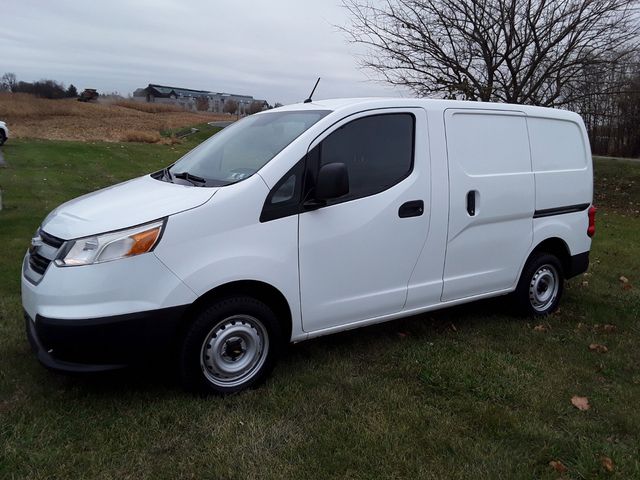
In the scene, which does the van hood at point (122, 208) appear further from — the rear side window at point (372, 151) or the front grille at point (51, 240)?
the rear side window at point (372, 151)

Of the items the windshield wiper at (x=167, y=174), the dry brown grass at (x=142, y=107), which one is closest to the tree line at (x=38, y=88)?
the dry brown grass at (x=142, y=107)

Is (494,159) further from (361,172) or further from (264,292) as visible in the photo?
(264,292)

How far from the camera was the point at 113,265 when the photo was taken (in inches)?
125

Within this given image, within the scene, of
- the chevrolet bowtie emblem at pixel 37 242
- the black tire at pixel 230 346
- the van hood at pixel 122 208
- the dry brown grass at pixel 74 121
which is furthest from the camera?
the dry brown grass at pixel 74 121

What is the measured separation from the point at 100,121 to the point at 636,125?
104ft

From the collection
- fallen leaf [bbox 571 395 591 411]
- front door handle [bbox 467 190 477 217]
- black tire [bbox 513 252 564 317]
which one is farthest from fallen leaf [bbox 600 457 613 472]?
black tire [bbox 513 252 564 317]

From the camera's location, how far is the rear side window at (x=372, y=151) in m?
3.95

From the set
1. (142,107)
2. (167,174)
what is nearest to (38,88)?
(142,107)

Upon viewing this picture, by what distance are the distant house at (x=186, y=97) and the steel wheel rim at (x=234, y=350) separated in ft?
189

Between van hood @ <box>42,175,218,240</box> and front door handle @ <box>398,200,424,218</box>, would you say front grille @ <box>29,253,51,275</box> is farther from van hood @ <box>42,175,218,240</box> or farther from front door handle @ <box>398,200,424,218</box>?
front door handle @ <box>398,200,424,218</box>

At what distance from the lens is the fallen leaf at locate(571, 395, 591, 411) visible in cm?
371

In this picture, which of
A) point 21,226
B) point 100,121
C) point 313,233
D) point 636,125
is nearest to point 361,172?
point 313,233

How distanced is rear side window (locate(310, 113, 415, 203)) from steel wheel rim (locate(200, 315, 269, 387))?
1.02m

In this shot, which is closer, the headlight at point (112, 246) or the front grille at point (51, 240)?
the headlight at point (112, 246)
